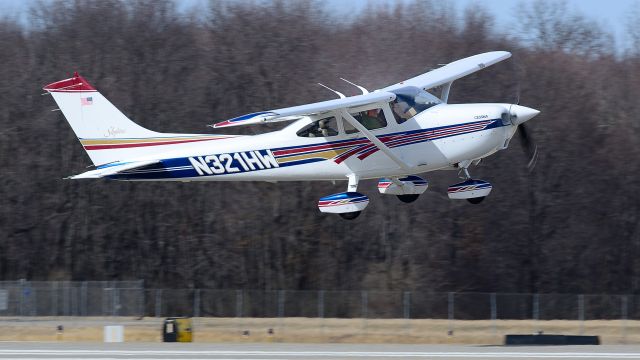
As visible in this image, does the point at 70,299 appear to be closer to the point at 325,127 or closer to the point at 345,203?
the point at 345,203

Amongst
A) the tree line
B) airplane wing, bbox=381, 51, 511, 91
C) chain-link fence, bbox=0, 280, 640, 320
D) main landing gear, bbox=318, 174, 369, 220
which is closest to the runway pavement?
main landing gear, bbox=318, 174, 369, 220

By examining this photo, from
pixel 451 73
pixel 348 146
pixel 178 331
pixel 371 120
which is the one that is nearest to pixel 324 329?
pixel 178 331

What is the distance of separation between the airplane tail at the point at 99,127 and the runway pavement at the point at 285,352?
13.5ft

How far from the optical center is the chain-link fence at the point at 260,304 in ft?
117

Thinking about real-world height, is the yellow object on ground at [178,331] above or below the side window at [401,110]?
below

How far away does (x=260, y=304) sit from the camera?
122 feet

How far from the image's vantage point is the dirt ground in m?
31.5

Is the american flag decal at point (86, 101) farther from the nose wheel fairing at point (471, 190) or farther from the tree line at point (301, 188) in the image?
the tree line at point (301, 188)

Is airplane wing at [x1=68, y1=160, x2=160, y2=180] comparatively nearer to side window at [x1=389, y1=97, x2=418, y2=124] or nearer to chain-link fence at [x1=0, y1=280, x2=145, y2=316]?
side window at [x1=389, y1=97, x2=418, y2=124]

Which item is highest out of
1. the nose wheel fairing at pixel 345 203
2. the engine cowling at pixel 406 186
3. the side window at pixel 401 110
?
the side window at pixel 401 110

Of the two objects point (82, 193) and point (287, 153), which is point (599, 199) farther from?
point (287, 153)

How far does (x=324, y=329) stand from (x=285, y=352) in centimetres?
1005

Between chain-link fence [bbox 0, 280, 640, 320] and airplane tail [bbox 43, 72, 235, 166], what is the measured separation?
11.1 m

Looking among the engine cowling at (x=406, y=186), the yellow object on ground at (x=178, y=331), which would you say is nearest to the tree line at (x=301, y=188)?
the yellow object on ground at (x=178, y=331)
